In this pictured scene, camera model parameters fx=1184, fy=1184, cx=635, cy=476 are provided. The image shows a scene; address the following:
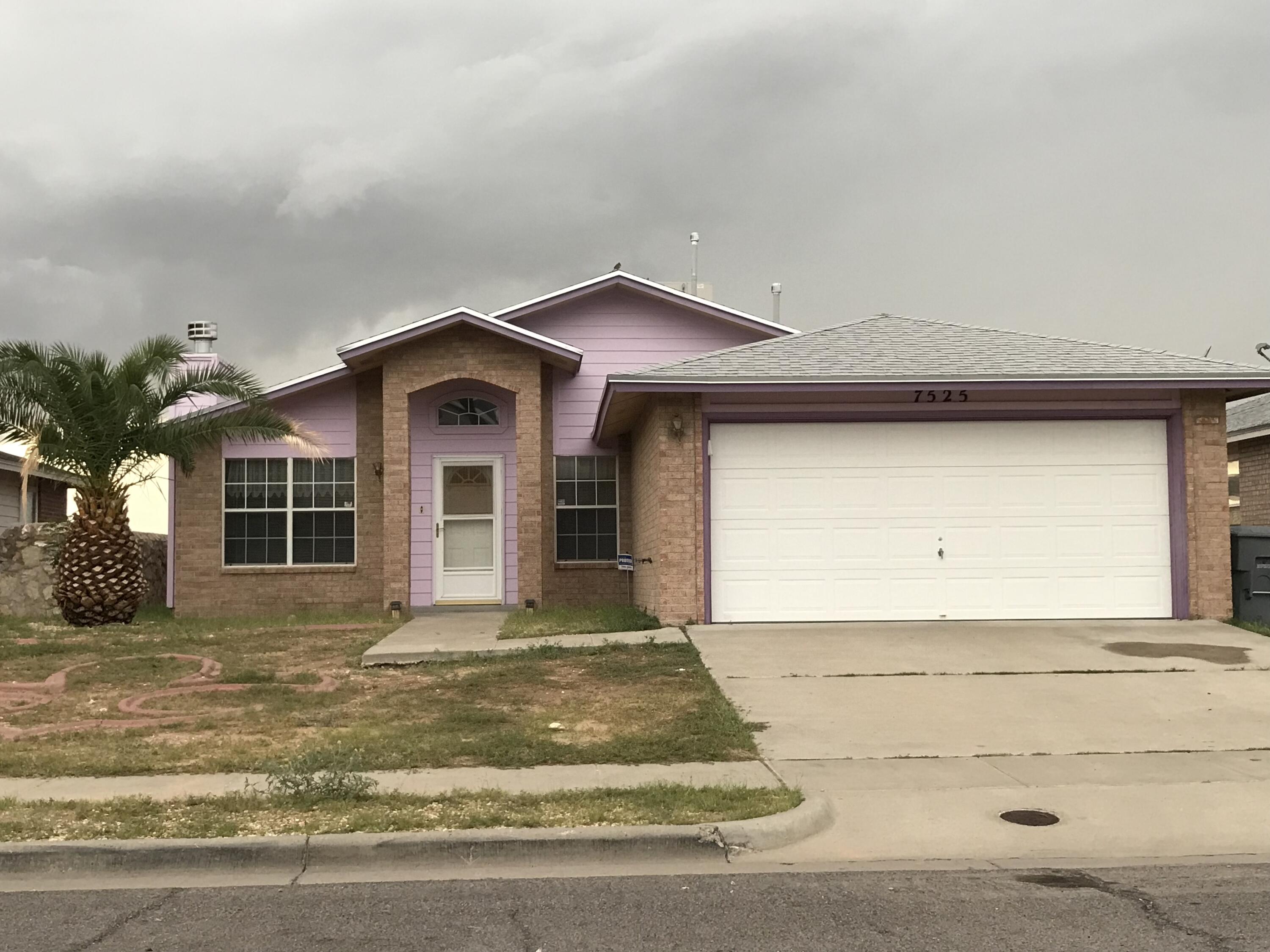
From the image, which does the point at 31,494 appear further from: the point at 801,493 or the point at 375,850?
the point at 375,850

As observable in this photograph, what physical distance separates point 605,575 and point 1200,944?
14430 mm

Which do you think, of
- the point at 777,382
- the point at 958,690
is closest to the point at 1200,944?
the point at 958,690

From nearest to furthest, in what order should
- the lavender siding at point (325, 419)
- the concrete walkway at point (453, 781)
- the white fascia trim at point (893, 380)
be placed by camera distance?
the concrete walkway at point (453, 781) < the white fascia trim at point (893, 380) < the lavender siding at point (325, 419)

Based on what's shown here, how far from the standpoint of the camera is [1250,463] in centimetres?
2077

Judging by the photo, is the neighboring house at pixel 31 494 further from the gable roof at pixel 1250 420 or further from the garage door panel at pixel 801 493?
the gable roof at pixel 1250 420

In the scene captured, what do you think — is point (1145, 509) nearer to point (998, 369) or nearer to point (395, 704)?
point (998, 369)

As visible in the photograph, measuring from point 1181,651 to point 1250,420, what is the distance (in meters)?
10.7

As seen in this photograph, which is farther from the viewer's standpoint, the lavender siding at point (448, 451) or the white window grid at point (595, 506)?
the white window grid at point (595, 506)

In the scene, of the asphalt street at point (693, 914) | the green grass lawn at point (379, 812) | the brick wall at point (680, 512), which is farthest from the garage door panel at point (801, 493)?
the asphalt street at point (693, 914)

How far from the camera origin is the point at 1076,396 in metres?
13.8

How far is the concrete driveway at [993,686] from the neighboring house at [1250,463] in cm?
792

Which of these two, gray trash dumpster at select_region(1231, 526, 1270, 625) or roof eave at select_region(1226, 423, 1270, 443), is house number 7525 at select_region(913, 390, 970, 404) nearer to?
gray trash dumpster at select_region(1231, 526, 1270, 625)

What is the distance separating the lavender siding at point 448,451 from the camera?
724 inches

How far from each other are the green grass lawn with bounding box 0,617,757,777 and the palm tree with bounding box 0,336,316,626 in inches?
121
